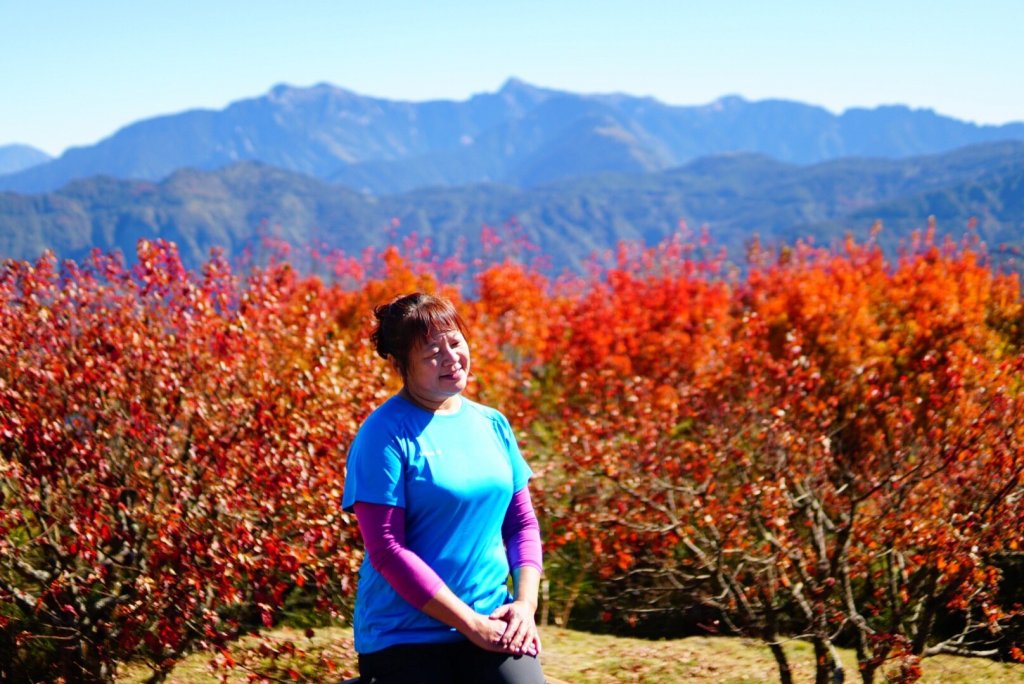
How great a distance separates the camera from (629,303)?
68.1ft

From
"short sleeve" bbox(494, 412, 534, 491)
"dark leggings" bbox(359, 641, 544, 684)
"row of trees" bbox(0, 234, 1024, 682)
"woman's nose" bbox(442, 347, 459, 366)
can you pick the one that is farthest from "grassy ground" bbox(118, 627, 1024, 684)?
"woman's nose" bbox(442, 347, 459, 366)

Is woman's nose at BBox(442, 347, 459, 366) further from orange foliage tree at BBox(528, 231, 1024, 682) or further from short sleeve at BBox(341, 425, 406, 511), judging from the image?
orange foliage tree at BBox(528, 231, 1024, 682)

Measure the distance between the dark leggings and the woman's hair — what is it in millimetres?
1103

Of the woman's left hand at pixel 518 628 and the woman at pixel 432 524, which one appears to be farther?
the woman's left hand at pixel 518 628

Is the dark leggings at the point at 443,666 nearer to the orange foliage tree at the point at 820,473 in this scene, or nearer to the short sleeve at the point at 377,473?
the short sleeve at the point at 377,473

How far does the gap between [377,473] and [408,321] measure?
2.09 feet

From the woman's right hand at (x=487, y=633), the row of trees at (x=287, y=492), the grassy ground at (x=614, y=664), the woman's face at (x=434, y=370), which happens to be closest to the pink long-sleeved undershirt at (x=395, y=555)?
the woman's right hand at (x=487, y=633)

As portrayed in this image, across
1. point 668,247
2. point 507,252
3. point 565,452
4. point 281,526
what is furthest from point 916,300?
point 507,252

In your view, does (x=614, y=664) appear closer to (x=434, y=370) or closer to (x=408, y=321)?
(x=434, y=370)

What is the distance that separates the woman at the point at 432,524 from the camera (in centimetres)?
366

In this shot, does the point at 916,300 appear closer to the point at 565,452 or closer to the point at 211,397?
the point at 565,452

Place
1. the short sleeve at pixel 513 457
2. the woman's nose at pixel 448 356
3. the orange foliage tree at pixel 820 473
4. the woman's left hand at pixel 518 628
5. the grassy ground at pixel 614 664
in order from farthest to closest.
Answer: the grassy ground at pixel 614 664 → the orange foliage tree at pixel 820 473 → the short sleeve at pixel 513 457 → the woman's nose at pixel 448 356 → the woman's left hand at pixel 518 628

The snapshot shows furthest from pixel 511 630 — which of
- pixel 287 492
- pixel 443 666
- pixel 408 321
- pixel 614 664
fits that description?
pixel 614 664

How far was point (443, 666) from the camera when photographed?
3770 millimetres
